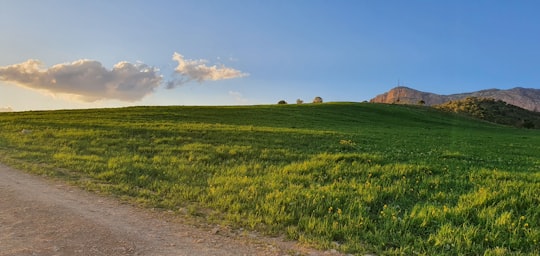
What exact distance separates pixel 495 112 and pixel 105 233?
111 meters

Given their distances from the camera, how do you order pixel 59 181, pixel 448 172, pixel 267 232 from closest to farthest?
pixel 267 232, pixel 59 181, pixel 448 172

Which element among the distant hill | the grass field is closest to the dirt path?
the grass field

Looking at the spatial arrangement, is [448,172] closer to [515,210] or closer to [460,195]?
[460,195]

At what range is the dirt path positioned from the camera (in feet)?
23.5

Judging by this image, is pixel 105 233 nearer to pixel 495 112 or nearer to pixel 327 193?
pixel 327 193

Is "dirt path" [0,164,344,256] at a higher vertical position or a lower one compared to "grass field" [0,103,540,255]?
lower

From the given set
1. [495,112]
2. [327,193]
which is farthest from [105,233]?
[495,112]

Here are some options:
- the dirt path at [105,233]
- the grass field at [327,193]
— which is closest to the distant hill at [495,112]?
the grass field at [327,193]

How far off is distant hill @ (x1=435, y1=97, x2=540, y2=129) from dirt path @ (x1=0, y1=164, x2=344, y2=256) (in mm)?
97675

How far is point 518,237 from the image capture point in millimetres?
7875

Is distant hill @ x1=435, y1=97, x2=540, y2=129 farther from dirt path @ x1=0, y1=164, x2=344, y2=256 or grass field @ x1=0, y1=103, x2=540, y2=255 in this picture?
dirt path @ x1=0, y1=164, x2=344, y2=256

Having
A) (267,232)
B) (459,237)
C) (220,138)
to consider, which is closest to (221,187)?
(267,232)

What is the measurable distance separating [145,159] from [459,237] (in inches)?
518

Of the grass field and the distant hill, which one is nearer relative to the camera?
the grass field
